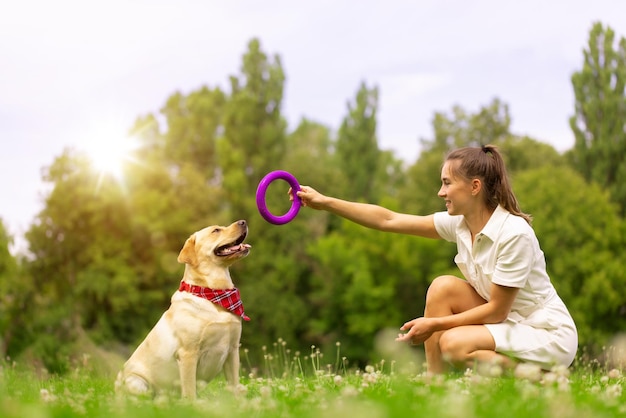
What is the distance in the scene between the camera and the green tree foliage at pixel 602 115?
38875 mm

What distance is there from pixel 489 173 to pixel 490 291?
90 cm

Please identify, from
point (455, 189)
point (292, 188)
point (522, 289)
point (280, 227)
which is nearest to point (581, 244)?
point (280, 227)

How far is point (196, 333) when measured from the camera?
5312 millimetres

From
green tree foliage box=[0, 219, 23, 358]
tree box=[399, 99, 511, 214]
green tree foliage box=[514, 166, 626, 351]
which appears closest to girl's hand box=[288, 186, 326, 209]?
Answer: green tree foliage box=[0, 219, 23, 358]

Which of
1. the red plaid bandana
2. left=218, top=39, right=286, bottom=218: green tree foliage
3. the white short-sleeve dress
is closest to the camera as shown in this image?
the white short-sleeve dress

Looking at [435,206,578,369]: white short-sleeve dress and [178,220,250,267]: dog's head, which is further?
[178,220,250,267]: dog's head

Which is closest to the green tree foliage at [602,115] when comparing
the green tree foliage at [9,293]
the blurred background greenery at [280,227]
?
the blurred background greenery at [280,227]

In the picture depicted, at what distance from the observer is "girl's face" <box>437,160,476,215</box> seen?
5570 mm

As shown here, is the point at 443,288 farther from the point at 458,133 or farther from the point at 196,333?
the point at 458,133

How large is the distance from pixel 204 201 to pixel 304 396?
1227 inches

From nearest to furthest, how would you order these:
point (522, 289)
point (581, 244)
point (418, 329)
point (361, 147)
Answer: point (418, 329), point (522, 289), point (581, 244), point (361, 147)

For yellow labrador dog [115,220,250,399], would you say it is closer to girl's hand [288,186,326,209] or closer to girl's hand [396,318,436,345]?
girl's hand [288,186,326,209]

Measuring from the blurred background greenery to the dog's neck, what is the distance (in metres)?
24.0

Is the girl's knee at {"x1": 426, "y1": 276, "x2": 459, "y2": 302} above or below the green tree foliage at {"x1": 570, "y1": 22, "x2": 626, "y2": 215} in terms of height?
below
